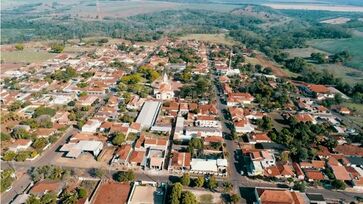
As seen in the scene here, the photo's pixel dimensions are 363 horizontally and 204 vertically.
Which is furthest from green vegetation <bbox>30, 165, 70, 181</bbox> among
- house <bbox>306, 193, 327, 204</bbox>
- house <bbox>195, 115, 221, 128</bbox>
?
house <bbox>306, 193, 327, 204</bbox>

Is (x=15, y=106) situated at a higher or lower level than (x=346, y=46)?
higher

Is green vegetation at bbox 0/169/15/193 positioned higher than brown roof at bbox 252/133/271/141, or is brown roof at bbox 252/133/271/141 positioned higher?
green vegetation at bbox 0/169/15/193

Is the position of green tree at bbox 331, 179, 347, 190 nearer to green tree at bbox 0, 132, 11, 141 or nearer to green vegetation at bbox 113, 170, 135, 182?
green vegetation at bbox 113, 170, 135, 182

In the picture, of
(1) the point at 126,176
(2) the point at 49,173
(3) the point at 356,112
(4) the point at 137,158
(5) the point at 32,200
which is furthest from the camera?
(3) the point at 356,112

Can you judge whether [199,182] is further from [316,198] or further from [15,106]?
[15,106]

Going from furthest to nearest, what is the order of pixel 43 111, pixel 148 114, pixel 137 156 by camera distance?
pixel 148 114, pixel 43 111, pixel 137 156

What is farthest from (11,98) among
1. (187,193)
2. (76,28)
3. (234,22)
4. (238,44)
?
(234,22)

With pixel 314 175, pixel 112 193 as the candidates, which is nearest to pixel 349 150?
pixel 314 175

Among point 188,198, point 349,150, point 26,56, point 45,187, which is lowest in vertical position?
point 349,150

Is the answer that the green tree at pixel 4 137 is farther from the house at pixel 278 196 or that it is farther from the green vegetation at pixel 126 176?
the house at pixel 278 196
